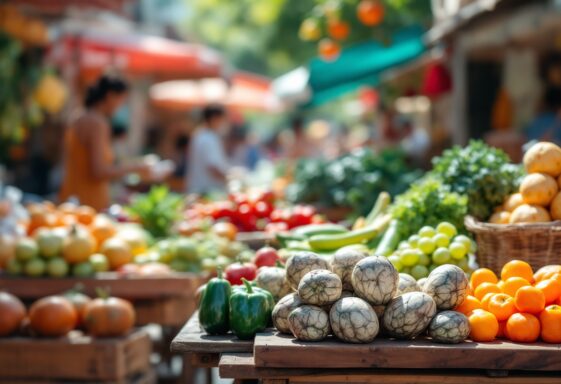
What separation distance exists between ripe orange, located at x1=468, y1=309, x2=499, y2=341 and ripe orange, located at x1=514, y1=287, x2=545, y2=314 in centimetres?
14

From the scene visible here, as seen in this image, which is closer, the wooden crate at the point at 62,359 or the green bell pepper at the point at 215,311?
the green bell pepper at the point at 215,311

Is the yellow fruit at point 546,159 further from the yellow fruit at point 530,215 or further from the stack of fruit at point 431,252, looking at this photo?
the stack of fruit at point 431,252

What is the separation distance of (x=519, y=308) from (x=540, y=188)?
0.97 m

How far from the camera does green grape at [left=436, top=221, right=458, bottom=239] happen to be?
4.07 meters

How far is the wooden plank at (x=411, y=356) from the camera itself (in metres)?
2.97

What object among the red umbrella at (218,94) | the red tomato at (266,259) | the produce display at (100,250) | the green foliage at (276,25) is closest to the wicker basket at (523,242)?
the red tomato at (266,259)

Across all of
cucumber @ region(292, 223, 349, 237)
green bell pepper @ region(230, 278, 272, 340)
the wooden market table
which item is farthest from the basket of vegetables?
green bell pepper @ region(230, 278, 272, 340)

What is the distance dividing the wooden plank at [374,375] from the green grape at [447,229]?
1095 millimetres

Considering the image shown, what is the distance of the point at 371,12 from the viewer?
10.0 metres

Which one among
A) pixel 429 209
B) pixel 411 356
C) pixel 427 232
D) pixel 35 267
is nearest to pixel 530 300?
pixel 411 356

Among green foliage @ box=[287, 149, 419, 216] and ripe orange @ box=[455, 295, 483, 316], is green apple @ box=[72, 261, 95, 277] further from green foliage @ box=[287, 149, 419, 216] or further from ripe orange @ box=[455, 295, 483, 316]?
ripe orange @ box=[455, 295, 483, 316]

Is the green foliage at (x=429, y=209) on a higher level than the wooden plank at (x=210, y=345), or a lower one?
higher

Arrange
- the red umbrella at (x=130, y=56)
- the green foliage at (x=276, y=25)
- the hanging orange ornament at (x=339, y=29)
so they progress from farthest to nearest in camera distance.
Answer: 1. the red umbrella at (x=130, y=56)
2. the green foliage at (x=276, y=25)
3. the hanging orange ornament at (x=339, y=29)

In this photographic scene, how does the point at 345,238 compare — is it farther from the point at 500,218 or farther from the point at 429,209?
Answer: the point at 500,218
